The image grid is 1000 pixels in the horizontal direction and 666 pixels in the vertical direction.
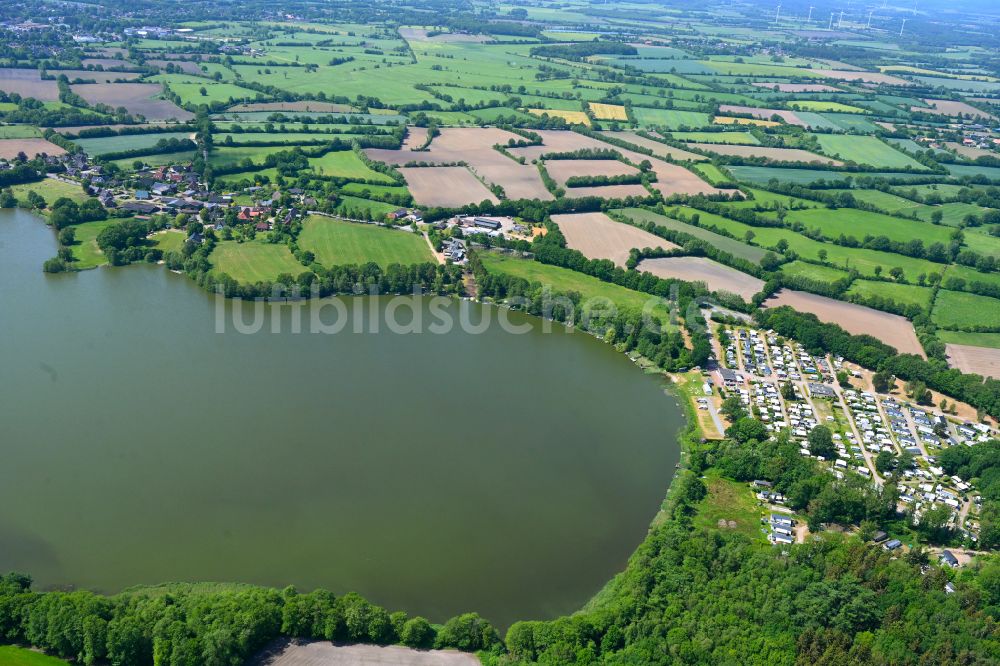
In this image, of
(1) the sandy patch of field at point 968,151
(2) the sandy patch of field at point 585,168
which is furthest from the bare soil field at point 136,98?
(1) the sandy patch of field at point 968,151

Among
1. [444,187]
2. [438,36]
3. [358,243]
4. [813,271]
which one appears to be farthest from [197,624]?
[438,36]

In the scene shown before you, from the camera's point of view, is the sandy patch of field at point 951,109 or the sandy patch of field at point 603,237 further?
the sandy patch of field at point 951,109

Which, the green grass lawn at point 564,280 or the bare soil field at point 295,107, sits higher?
the bare soil field at point 295,107

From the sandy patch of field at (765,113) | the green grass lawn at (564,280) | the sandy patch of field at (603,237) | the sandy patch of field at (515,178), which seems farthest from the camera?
the sandy patch of field at (765,113)

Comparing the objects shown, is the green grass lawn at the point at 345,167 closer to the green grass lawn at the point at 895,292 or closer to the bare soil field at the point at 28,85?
the bare soil field at the point at 28,85

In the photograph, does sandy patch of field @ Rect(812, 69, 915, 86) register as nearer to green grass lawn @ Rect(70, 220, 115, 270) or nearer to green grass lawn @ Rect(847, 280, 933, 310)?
green grass lawn @ Rect(847, 280, 933, 310)

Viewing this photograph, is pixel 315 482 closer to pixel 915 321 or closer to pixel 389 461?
pixel 389 461

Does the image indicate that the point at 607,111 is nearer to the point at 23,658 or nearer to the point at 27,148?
the point at 27,148
